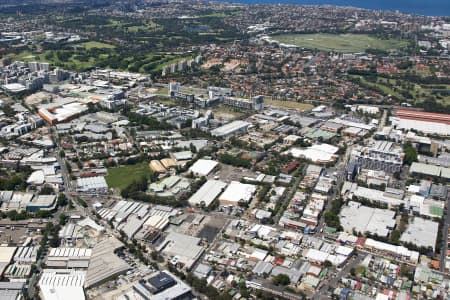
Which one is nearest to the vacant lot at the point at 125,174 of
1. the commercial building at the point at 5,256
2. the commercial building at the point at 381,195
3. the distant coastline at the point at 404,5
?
the commercial building at the point at 5,256

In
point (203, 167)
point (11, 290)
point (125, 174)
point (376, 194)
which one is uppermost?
point (11, 290)

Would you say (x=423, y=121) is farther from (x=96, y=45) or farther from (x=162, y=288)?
(x=96, y=45)

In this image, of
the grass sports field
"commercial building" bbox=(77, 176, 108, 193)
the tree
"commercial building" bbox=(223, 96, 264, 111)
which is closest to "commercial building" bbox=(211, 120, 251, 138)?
"commercial building" bbox=(223, 96, 264, 111)

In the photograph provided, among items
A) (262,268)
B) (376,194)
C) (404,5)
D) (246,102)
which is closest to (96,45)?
(246,102)

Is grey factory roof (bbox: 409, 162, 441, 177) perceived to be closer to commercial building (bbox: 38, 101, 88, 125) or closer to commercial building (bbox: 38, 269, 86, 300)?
commercial building (bbox: 38, 269, 86, 300)

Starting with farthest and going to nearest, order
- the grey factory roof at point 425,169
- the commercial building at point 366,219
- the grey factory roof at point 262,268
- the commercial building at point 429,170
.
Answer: the grey factory roof at point 425,169 → the commercial building at point 429,170 → the commercial building at point 366,219 → the grey factory roof at point 262,268

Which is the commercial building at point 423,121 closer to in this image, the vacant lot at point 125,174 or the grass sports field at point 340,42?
the vacant lot at point 125,174
